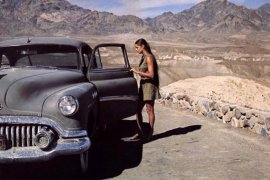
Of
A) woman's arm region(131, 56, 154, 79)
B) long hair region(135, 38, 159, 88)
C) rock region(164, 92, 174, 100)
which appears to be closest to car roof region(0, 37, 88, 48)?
long hair region(135, 38, 159, 88)

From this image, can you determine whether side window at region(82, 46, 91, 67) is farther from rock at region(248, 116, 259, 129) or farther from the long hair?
rock at region(248, 116, 259, 129)

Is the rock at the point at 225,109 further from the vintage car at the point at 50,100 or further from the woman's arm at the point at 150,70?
the vintage car at the point at 50,100

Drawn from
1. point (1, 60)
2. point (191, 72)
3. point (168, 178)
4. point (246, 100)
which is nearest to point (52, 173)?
point (168, 178)

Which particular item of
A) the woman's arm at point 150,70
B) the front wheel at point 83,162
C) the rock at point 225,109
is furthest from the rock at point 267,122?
the front wheel at point 83,162

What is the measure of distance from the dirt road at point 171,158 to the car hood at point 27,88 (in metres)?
1.11

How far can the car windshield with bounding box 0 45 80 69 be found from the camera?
6750 mm

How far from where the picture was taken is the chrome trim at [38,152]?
16.3 feet

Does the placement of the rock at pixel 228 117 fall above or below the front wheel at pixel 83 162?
below

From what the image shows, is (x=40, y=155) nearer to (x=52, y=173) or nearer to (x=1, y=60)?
(x=52, y=173)

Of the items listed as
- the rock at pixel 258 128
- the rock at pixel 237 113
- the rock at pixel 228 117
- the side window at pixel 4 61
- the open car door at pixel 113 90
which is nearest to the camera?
the open car door at pixel 113 90

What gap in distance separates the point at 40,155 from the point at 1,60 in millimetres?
2441

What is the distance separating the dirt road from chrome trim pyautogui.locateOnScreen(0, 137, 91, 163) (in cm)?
86

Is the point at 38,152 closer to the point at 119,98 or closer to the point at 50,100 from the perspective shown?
the point at 50,100

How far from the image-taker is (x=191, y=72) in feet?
134
